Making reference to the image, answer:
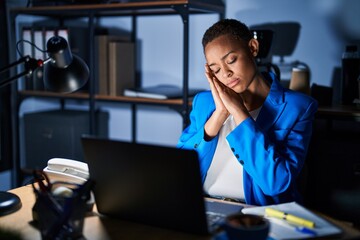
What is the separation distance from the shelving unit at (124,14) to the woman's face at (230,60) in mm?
724

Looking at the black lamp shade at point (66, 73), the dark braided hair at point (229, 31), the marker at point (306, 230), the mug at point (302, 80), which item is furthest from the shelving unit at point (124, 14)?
the marker at point (306, 230)

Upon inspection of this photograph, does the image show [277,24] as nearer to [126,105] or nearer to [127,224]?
[126,105]

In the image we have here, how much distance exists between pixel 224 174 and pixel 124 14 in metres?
1.53

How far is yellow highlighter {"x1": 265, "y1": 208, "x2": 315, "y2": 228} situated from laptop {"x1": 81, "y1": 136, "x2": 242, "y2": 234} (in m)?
0.12

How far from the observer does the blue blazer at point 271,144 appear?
1.39m

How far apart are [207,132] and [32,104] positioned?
1.90 m

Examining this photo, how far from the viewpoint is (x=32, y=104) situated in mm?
3111

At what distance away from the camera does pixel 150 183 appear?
1.01 meters

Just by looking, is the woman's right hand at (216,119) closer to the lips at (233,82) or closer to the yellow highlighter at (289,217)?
the lips at (233,82)

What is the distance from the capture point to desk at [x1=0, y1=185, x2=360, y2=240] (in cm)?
102

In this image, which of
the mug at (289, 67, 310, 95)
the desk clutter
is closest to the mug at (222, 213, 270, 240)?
the desk clutter

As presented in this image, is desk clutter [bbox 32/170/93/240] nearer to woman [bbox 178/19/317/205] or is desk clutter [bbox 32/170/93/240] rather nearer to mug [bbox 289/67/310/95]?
woman [bbox 178/19/317/205]

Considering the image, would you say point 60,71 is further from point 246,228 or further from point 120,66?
point 120,66

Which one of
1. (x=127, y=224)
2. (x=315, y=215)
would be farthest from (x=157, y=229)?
(x=315, y=215)
